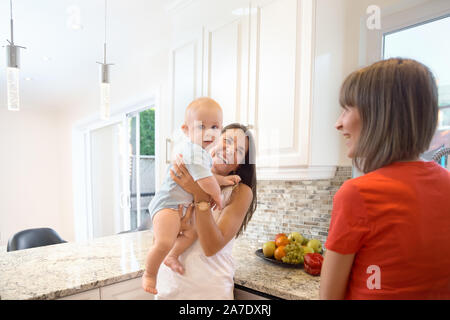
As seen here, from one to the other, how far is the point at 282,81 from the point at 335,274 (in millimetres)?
807

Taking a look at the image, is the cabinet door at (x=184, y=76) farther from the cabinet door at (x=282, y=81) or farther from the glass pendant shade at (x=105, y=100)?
the glass pendant shade at (x=105, y=100)

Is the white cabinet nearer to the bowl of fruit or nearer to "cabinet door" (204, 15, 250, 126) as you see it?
the bowl of fruit

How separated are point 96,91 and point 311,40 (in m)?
2.04

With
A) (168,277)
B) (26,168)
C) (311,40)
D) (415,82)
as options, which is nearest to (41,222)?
(26,168)

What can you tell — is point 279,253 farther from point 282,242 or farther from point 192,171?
point 192,171

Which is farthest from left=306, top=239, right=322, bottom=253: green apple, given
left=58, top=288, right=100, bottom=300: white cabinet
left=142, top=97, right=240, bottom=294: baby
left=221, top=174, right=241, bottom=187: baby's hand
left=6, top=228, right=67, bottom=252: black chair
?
left=6, top=228, right=67, bottom=252: black chair

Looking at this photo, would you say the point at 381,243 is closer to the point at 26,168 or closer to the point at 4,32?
the point at 26,168

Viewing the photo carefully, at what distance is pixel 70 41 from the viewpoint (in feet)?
5.39

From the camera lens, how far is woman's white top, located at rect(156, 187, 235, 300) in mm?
778

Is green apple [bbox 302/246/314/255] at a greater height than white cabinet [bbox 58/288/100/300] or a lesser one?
greater

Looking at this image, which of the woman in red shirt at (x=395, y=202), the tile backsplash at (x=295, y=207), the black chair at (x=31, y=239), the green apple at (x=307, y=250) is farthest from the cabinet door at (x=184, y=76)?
the black chair at (x=31, y=239)

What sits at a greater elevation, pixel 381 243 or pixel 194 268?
pixel 381 243

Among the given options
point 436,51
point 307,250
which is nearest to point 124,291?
point 307,250

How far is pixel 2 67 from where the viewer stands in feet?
3.93
